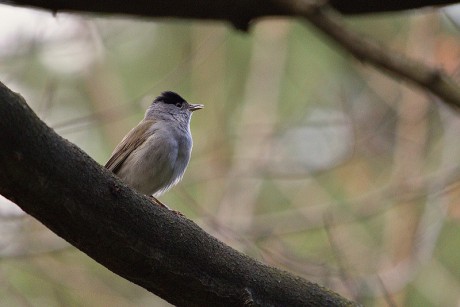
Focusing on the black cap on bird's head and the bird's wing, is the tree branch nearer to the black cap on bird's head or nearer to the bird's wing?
the bird's wing

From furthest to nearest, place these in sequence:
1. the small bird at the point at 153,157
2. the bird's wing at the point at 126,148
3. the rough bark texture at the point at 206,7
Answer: the bird's wing at the point at 126,148
the small bird at the point at 153,157
the rough bark texture at the point at 206,7

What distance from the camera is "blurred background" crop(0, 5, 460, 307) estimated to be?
5.74 metres

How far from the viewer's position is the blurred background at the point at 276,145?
5.74 meters

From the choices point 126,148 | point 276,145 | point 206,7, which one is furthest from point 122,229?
point 276,145

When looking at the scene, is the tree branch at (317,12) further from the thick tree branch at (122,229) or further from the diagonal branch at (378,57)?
the thick tree branch at (122,229)

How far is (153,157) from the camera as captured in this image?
190 inches

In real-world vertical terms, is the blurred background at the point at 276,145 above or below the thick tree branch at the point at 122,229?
above

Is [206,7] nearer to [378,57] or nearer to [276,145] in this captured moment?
[378,57]

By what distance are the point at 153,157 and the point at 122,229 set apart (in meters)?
2.25

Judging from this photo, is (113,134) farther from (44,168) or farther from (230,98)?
(44,168)

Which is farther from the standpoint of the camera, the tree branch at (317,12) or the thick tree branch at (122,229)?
the tree branch at (317,12)

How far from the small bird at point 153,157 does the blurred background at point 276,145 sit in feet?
0.90

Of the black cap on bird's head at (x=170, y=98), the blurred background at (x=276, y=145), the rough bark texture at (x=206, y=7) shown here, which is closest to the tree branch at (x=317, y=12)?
the rough bark texture at (x=206, y=7)

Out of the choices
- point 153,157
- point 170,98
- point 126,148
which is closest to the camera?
point 153,157
